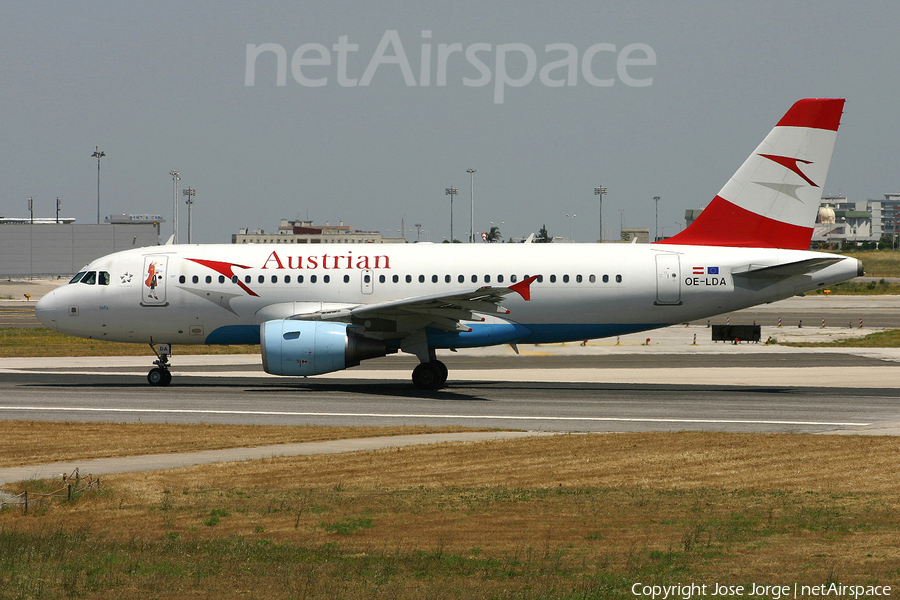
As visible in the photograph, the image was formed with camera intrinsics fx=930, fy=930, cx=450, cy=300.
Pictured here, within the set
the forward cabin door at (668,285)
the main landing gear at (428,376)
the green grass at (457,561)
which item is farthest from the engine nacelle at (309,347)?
the green grass at (457,561)

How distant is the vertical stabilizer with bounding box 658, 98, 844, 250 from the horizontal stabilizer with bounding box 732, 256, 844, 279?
5.27ft

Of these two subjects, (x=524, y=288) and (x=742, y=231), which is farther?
(x=742, y=231)

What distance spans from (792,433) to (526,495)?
932 centimetres

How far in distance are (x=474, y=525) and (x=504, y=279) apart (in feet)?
60.3

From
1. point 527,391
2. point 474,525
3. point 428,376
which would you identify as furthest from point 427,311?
point 474,525

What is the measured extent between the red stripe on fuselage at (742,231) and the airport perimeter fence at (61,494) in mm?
22101

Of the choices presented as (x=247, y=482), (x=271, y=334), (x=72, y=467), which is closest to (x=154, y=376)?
(x=271, y=334)

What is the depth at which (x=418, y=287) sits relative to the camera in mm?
31062

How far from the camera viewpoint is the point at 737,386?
102ft

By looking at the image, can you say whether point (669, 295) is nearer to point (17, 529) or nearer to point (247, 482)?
point (247, 482)

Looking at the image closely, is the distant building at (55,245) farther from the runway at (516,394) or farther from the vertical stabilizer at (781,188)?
the vertical stabilizer at (781,188)

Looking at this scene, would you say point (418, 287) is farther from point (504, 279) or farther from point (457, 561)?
point (457, 561)

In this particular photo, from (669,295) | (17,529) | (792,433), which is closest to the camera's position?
(17,529)

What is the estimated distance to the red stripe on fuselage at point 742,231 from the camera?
31.8 m
